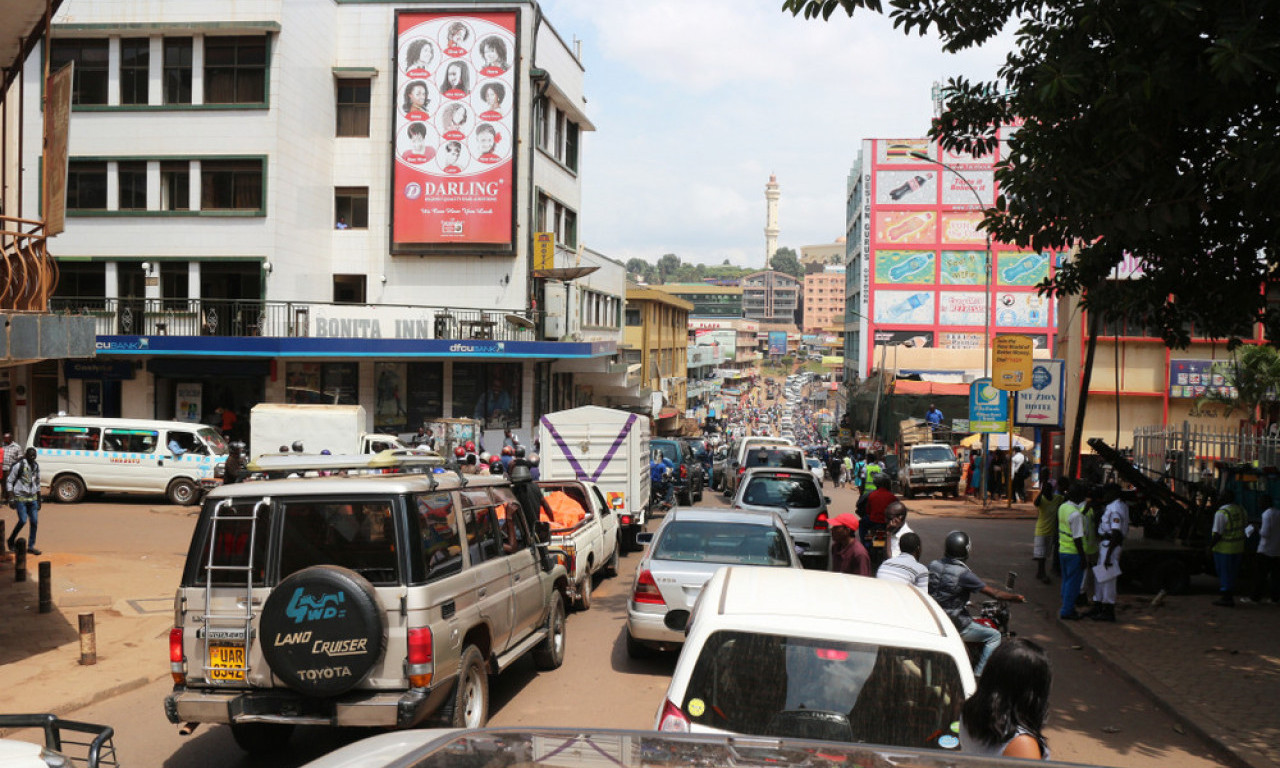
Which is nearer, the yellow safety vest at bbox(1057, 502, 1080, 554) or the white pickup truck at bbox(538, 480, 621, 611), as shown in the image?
the yellow safety vest at bbox(1057, 502, 1080, 554)

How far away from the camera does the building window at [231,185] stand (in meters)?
30.8

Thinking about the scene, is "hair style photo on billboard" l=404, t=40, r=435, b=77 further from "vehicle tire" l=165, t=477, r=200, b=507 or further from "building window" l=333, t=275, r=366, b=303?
"vehicle tire" l=165, t=477, r=200, b=507

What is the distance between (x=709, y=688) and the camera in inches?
194

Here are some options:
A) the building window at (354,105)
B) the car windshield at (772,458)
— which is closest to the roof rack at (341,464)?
the car windshield at (772,458)

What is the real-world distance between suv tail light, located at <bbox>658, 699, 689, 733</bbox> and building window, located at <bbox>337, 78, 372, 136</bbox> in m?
31.6

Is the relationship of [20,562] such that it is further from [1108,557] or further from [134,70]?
[134,70]

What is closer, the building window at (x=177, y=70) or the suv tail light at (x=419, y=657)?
the suv tail light at (x=419, y=657)

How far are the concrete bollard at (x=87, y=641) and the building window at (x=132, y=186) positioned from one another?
2359 centimetres

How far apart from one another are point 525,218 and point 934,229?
52.7 m

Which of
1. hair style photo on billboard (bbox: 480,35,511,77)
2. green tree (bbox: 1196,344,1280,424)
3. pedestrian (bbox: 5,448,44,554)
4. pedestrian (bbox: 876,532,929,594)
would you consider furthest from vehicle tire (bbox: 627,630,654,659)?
green tree (bbox: 1196,344,1280,424)

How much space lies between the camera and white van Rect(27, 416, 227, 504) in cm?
2533

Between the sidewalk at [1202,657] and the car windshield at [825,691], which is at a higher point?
the car windshield at [825,691]

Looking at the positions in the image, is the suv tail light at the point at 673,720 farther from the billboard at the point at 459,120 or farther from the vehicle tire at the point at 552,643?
the billboard at the point at 459,120

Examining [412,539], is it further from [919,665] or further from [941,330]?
[941,330]
